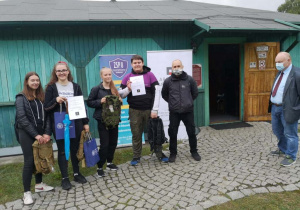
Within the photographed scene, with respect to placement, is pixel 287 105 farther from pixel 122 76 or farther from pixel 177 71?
pixel 122 76

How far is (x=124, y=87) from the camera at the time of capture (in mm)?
3930

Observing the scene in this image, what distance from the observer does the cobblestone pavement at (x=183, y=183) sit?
117 inches

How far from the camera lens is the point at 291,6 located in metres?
22.3

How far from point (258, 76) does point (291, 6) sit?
21430mm

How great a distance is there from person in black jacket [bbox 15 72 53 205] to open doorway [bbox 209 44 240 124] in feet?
19.0

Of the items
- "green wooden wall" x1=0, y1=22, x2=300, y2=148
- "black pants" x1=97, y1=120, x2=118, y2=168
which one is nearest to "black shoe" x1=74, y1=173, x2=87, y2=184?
"black pants" x1=97, y1=120, x2=118, y2=168

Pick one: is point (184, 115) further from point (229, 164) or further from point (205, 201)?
point (205, 201)

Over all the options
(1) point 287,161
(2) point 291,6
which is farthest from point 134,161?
(2) point 291,6

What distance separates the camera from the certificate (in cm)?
315

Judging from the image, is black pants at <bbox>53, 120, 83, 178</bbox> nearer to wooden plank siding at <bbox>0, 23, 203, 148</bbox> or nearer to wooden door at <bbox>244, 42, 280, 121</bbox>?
wooden plank siding at <bbox>0, 23, 203, 148</bbox>

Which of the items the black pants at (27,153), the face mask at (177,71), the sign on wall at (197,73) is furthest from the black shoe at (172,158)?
the sign on wall at (197,73)

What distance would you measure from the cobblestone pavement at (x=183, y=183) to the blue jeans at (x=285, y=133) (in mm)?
250

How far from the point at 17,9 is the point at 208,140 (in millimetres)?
6100

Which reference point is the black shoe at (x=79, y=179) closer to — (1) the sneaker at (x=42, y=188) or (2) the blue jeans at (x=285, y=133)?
(1) the sneaker at (x=42, y=188)
